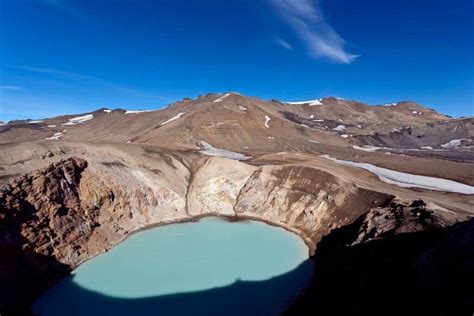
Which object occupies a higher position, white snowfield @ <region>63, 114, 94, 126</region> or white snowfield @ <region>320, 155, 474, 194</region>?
white snowfield @ <region>63, 114, 94, 126</region>

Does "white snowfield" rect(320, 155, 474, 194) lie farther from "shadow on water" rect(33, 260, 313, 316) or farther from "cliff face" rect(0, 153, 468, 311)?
"shadow on water" rect(33, 260, 313, 316)

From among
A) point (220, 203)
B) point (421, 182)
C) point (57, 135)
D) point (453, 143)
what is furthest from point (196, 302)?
point (453, 143)

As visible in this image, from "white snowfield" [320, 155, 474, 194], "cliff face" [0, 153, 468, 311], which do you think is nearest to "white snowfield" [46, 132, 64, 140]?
"cliff face" [0, 153, 468, 311]

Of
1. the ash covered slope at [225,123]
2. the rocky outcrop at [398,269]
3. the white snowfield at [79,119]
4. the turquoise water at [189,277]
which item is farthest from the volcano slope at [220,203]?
the white snowfield at [79,119]

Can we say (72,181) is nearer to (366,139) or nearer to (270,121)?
(270,121)

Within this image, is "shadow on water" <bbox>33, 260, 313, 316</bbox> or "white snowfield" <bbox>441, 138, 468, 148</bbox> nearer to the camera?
"shadow on water" <bbox>33, 260, 313, 316</bbox>

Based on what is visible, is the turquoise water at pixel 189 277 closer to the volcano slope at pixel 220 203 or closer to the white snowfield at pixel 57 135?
the volcano slope at pixel 220 203

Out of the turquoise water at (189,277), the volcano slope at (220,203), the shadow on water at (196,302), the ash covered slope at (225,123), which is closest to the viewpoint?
the volcano slope at (220,203)
